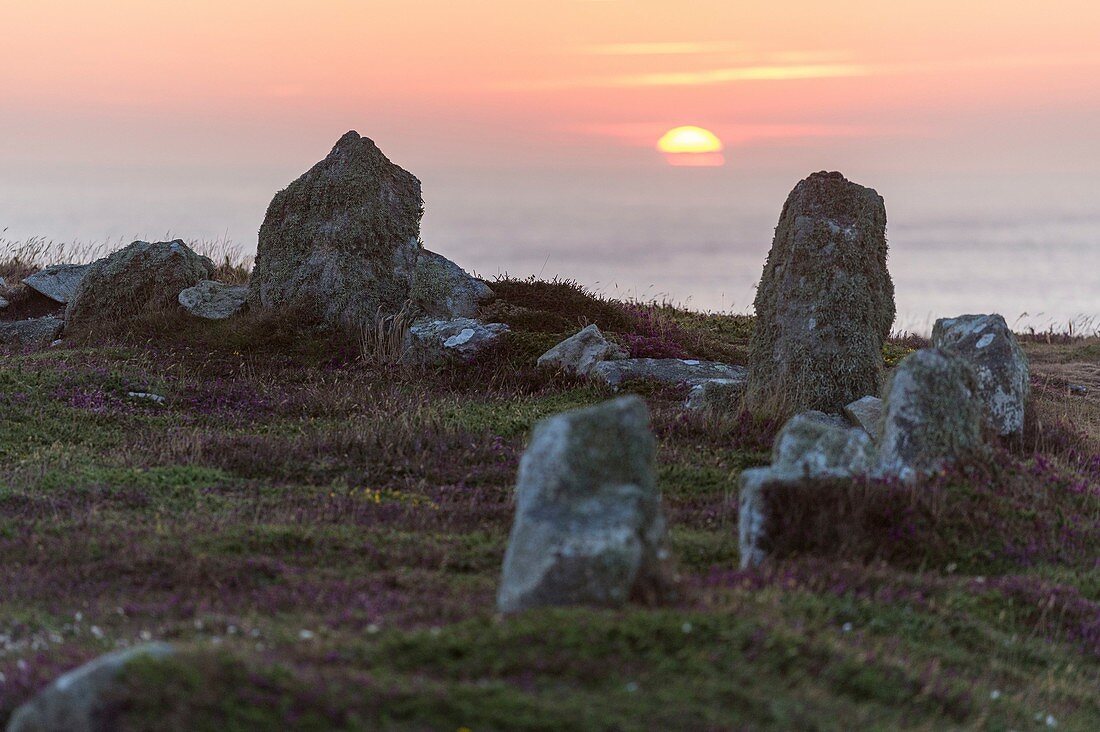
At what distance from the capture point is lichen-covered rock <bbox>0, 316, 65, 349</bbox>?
88.6 ft

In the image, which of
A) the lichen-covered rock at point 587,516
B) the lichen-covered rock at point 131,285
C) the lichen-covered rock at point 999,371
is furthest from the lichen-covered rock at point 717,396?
the lichen-covered rock at point 131,285

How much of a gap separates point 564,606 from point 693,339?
62.2ft

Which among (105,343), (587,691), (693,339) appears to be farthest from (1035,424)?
(105,343)

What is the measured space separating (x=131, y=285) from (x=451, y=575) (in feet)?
62.7

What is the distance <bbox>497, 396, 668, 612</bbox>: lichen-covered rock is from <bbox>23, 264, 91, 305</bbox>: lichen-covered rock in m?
24.9

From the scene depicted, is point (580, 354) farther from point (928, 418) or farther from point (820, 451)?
point (820, 451)

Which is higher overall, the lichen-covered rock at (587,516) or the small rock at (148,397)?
the small rock at (148,397)

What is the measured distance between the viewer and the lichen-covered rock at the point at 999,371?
16.8 metres

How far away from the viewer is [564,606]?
7.55 meters

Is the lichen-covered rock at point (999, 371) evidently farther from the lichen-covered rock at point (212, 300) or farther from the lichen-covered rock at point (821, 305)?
the lichen-covered rock at point (212, 300)

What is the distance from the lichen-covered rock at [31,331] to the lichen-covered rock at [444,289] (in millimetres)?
8593

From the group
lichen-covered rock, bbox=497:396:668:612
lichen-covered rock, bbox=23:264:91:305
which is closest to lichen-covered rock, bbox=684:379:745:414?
lichen-covered rock, bbox=497:396:668:612

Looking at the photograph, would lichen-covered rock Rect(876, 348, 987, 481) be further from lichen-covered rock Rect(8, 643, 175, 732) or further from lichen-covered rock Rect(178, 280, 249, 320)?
lichen-covered rock Rect(178, 280, 249, 320)

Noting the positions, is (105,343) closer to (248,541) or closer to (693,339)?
(693,339)
